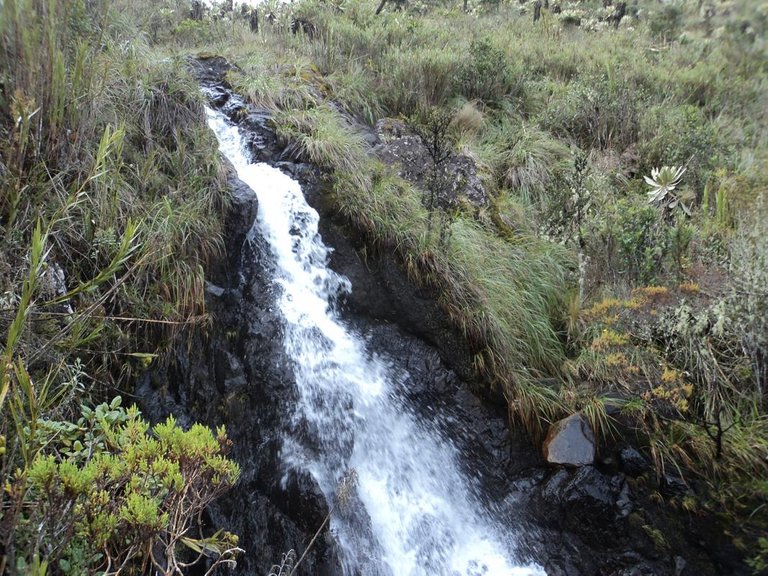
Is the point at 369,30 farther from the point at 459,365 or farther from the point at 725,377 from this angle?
the point at 725,377

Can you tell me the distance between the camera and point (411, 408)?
3988 millimetres

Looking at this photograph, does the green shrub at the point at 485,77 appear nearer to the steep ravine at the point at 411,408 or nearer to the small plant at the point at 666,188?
the small plant at the point at 666,188

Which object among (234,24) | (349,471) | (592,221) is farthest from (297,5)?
(349,471)

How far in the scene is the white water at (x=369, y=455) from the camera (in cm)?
320

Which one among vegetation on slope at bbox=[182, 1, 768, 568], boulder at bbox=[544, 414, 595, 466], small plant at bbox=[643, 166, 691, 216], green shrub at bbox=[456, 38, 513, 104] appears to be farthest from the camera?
green shrub at bbox=[456, 38, 513, 104]

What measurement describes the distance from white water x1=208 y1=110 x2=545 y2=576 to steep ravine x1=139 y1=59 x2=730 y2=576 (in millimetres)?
118

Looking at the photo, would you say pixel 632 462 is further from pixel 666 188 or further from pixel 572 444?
pixel 666 188

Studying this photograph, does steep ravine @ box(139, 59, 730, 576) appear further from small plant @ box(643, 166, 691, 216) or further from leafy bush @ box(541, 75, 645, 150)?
leafy bush @ box(541, 75, 645, 150)

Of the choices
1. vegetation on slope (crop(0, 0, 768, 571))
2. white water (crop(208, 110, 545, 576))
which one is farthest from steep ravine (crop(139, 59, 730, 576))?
vegetation on slope (crop(0, 0, 768, 571))

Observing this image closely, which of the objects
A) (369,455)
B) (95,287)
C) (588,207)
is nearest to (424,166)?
(588,207)

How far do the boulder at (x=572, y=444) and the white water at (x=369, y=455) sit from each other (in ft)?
2.32

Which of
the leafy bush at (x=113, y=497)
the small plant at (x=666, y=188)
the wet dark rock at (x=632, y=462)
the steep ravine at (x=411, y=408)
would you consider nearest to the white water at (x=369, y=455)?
the steep ravine at (x=411, y=408)

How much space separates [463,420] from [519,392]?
543mm

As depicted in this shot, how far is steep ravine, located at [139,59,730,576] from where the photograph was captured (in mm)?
3084
